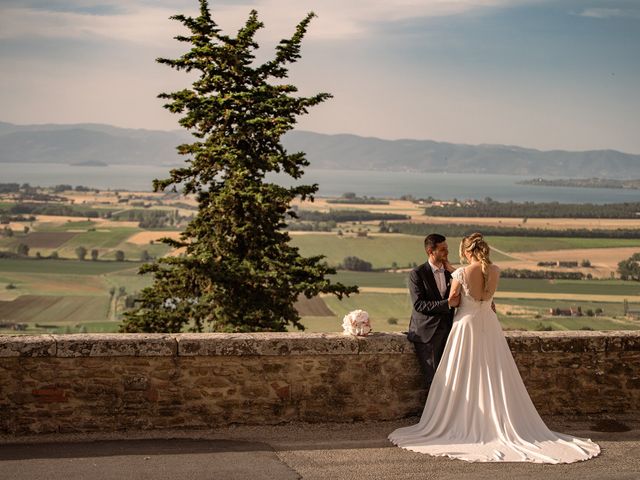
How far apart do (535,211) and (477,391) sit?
407 ft

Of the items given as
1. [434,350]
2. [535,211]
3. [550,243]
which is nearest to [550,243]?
[550,243]

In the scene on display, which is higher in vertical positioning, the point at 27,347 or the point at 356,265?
the point at 27,347

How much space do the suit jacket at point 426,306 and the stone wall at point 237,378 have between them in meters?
0.25

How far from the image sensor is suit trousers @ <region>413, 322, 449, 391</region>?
8109 mm

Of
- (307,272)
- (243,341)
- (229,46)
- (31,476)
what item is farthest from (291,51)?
(31,476)

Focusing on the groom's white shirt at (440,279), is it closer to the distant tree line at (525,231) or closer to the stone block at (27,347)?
the stone block at (27,347)

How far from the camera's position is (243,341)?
7.91 m

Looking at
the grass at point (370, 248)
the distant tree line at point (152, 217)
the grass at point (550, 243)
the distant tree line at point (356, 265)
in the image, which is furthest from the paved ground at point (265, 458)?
the distant tree line at point (152, 217)

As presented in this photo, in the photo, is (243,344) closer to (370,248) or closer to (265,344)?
(265,344)

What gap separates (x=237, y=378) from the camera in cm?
796

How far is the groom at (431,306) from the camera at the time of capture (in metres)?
8.07

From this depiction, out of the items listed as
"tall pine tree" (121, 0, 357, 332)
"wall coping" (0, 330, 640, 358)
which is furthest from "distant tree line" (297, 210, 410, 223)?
"wall coping" (0, 330, 640, 358)

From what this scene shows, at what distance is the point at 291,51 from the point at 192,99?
2332 millimetres

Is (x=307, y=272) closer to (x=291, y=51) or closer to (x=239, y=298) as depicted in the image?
(x=239, y=298)
